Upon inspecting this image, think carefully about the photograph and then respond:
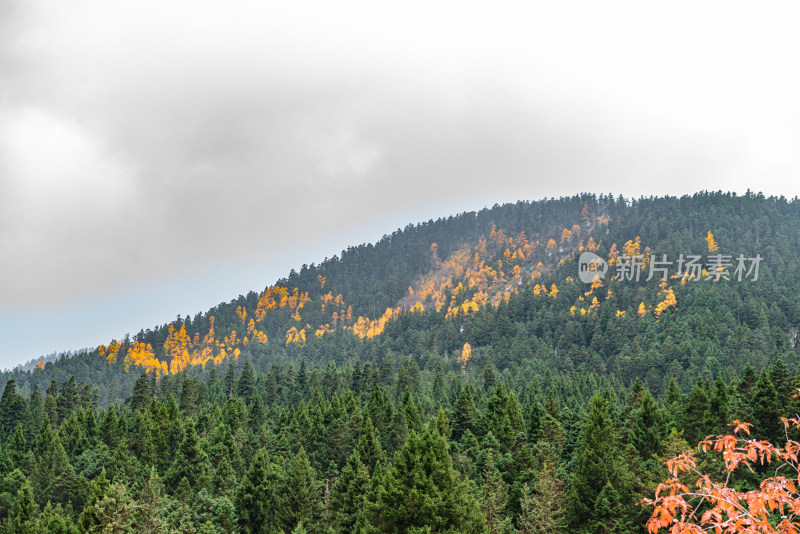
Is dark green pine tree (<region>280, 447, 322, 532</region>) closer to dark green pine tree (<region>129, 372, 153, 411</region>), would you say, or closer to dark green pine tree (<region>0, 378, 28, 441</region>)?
dark green pine tree (<region>129, 372, 153, 411</region>)

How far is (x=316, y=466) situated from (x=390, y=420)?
9.63 metres

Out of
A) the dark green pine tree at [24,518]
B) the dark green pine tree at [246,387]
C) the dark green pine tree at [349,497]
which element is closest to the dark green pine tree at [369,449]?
the dark green pine tree at [349,497]

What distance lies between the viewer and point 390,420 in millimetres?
62562

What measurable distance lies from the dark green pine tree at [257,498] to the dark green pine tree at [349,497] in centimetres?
556

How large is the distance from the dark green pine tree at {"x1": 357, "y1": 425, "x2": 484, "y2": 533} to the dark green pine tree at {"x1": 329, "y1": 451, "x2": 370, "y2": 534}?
1195cm

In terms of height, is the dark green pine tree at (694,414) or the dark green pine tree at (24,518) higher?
the dark green pine tree at (24,518)

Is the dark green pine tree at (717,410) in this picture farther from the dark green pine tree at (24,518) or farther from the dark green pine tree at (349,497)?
the dark green pine tree at (24,518)

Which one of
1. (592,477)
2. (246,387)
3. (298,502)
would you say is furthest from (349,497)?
(246,387)

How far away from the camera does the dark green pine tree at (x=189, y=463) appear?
53375 mm

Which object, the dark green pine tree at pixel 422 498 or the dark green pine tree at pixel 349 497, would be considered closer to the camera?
the dark green pine tree at pixel 422 498

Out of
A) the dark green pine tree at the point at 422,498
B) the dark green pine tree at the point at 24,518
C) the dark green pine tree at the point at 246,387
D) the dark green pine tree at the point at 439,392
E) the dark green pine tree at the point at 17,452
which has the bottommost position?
the dark green pine tree at the point at 439,392

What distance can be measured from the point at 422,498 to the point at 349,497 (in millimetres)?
15434

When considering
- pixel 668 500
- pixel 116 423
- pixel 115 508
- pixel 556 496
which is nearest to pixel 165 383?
pixel 116 423

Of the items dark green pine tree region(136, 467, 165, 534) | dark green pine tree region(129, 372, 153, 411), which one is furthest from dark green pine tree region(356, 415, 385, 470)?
dark green pine tree region(129, 372, 153, 411)
